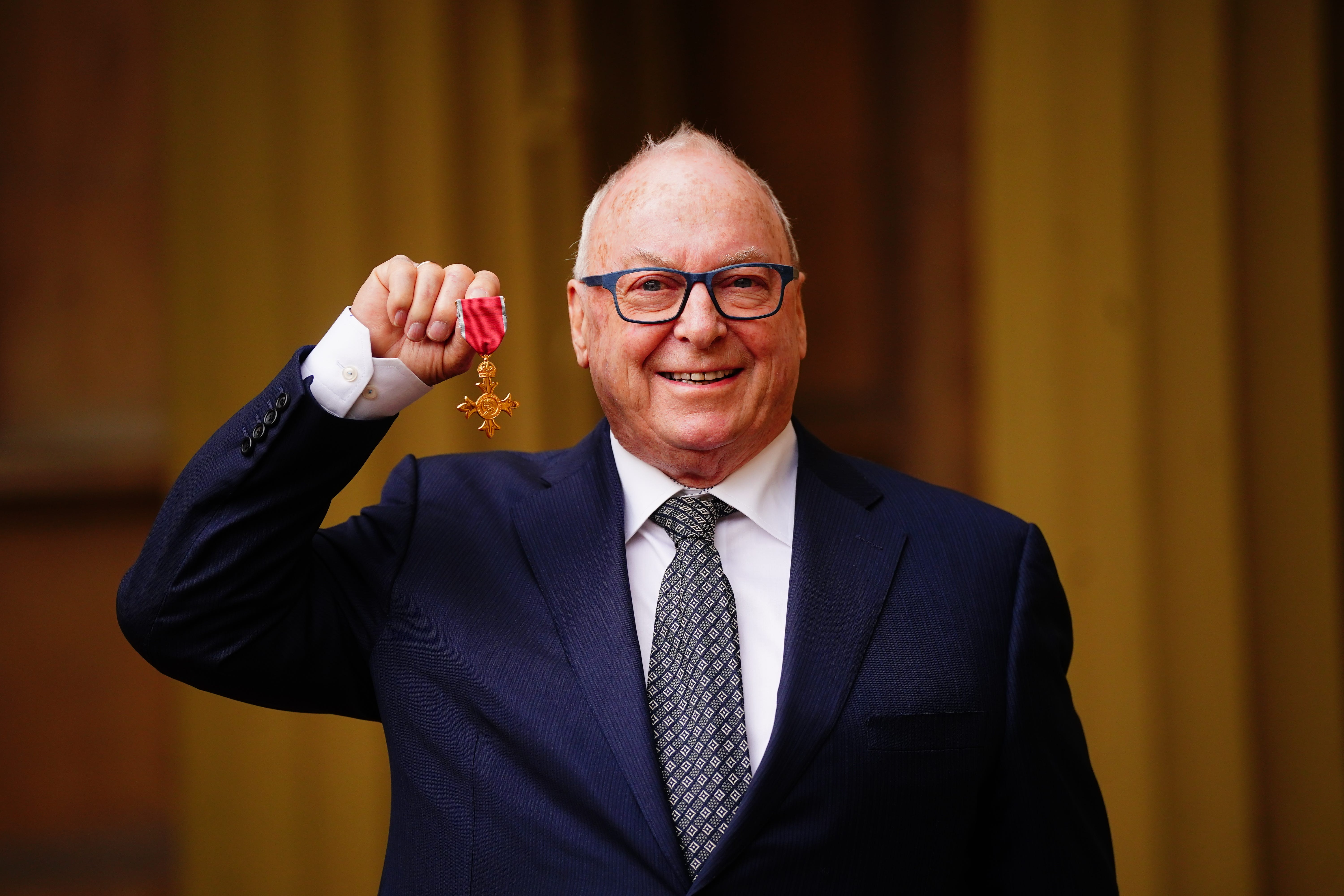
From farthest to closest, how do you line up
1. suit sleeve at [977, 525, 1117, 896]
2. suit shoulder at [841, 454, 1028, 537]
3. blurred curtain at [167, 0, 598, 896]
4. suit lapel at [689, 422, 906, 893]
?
blurred curtain at [167, 0, 598, 896] < suit shoulder at [841, 454, 1028, 537] < suit sleeve at [977, 525, 1117, 896] < suit lapel at [689, 422, 906, 893]

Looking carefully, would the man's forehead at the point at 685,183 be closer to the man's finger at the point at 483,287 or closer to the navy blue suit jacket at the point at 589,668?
the man's finger at the point at 483,287

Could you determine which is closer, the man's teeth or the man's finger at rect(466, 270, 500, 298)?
the man's finger at rect(466, 270, 500, 298)

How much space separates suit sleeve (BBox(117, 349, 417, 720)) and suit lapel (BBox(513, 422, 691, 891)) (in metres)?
0.27

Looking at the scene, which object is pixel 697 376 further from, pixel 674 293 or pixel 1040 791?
pixel 1040 791

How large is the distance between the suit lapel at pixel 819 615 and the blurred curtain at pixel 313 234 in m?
1.25

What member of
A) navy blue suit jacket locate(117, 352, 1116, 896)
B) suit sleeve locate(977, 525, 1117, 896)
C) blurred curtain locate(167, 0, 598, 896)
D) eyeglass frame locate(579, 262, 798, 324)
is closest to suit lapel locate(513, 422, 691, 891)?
navy blue suit jacket locate(117, 352, 1116, 896)

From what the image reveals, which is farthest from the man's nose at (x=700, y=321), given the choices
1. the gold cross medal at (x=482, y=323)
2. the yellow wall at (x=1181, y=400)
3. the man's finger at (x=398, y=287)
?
the yellow wall at (x=1181, y=400)

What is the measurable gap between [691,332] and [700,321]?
2 cm

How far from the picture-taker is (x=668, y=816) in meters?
1.20

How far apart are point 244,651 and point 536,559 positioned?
380mm

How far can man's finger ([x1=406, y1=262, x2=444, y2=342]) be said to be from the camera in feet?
4.10

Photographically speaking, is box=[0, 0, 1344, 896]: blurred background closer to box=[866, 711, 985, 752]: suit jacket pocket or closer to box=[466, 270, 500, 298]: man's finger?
box=[466, 270, 500, 298]: man's finger

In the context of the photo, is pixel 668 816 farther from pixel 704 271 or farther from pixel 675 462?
pixel 704 271

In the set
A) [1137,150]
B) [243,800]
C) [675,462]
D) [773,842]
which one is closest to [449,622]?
[675,462]
